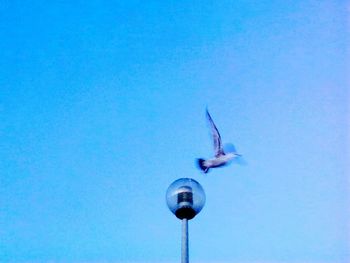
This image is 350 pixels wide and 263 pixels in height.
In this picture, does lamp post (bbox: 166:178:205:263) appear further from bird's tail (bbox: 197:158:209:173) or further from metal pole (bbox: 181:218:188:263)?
bird's tail (bbox: 197:158:209:173)

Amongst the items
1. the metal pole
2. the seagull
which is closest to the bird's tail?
the seagull

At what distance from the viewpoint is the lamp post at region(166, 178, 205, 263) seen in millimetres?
5473

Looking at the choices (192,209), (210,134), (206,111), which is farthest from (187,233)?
(210,134)

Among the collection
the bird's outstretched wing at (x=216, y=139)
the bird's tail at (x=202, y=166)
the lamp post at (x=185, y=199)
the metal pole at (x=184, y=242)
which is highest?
the bird's outstretched wing at (x=216, y=139)

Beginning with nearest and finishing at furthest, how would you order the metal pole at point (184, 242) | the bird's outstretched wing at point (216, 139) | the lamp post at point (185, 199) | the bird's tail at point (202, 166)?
1. the metal pole at point (184, 242)
2. the lamp post at point (185, 199)
3. the bird's outstretched wing at point (216, 139)
4. the bird's tail at point (202, 166)

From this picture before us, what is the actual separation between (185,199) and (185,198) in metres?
0.01

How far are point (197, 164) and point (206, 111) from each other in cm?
204

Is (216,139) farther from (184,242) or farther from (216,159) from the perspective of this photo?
(184,242)

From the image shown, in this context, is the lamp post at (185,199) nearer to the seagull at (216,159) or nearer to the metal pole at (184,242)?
the metal pole at (184,242)

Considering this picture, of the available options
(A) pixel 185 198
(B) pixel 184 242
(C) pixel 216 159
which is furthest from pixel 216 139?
(B) pixel 184 242

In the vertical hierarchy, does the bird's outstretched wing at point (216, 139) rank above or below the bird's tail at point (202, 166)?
above

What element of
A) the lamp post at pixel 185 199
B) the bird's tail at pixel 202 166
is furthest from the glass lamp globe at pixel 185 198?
the bird's tail at pixel 202 166

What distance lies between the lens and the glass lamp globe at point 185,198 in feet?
18.0

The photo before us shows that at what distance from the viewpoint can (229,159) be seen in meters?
13.3
